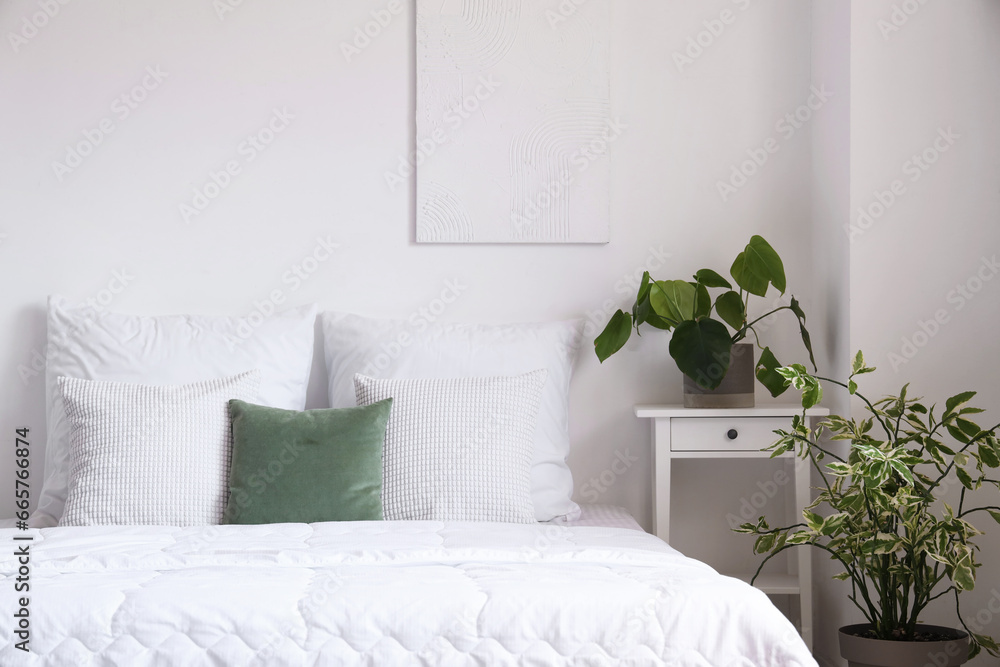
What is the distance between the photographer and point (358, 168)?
8.97 feet

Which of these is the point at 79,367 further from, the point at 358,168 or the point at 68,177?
the point at 358,168

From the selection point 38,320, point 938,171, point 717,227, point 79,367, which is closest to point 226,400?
point 79,367

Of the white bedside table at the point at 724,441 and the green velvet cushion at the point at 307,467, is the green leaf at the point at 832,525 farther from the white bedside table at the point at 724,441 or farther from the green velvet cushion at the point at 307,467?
the green velvet cushion at the point at 307,467

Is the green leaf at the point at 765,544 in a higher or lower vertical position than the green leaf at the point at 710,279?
lower

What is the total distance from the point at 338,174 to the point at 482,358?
2.58ft

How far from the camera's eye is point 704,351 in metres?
2.40

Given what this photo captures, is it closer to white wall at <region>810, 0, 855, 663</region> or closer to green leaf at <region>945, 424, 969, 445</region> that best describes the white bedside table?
white wall at <region>810, 0, 855, 663</region>

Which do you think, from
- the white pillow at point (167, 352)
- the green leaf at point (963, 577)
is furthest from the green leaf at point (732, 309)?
the white pillow at point (167, 352)

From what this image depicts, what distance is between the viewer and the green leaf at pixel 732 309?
8.31 feet

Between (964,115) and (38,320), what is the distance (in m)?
2.85

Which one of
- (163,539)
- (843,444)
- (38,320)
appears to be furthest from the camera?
(38,320)

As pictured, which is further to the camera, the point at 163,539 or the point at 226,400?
the point at 226,400

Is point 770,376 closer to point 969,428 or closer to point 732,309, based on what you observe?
point 732,309

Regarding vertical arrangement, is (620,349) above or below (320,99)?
below
